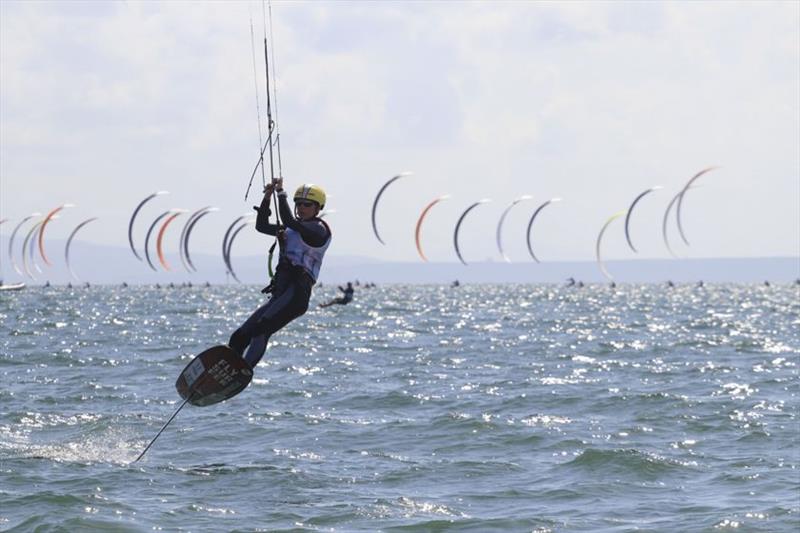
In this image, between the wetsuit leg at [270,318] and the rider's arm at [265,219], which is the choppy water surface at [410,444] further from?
the rider's arm at [265,219]

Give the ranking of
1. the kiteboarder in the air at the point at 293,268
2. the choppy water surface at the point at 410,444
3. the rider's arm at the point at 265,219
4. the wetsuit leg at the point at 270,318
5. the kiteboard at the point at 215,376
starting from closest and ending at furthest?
the rider's arm at the point at 265,219 < the choppy water surface at the point at 410,444 < the kiteboarder in the air at the point at 293,268 < the wetsuit leg at the point at 270,318 < the kiteboard at the point at 215,376

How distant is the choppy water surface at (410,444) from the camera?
464 inches

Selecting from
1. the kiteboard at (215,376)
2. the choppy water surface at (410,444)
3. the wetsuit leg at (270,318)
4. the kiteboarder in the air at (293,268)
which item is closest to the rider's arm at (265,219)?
the kiteboarder in the air at (293,268)

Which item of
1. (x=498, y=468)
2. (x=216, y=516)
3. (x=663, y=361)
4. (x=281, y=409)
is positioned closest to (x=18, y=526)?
(x=216, y=516)

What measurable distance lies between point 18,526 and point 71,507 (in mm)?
686

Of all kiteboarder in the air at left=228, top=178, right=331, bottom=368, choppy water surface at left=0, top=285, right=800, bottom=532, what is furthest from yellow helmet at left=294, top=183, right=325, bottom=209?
choppy water surface at left=0, top=285, right=800, bottom=532

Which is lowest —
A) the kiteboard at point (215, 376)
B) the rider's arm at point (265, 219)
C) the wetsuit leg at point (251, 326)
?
the kiteboard at point (215, 376)

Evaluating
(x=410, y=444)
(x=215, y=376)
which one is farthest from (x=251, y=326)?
(x=410, y=444)

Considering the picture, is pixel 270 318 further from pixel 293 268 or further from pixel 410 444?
pixel 410 444

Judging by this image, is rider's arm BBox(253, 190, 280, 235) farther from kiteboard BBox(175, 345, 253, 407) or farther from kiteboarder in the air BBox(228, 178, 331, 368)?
kiteboard BBox(175, 345, 253, 407)

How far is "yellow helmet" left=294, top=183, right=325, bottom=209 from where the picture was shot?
12.0 meters

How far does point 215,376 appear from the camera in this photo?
12.6 meters

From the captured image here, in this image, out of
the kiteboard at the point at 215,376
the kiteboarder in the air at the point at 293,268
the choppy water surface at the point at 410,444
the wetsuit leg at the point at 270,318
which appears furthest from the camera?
the kiteboard at the point at 215,376

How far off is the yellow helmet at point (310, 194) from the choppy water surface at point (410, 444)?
111 inches
